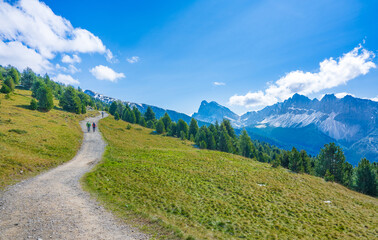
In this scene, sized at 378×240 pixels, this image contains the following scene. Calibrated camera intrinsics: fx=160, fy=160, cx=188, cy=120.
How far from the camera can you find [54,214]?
1040 cm

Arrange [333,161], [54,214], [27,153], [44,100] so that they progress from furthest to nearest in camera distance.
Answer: [44,100]
[333,161]
[27,153]
[54,214]

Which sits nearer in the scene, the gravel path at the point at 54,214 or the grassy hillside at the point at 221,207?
the gravel path at the point at 54,214

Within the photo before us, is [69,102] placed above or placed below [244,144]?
above

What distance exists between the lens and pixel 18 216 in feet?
32.2

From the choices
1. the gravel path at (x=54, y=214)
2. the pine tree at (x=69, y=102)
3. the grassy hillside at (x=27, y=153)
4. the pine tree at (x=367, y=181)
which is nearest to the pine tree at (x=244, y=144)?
the pine tree at (x=367, y=181)

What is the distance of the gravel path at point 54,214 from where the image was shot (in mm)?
8664

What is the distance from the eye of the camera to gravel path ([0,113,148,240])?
28.4 ft

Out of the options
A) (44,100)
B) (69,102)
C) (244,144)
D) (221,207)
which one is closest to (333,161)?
(244,144)

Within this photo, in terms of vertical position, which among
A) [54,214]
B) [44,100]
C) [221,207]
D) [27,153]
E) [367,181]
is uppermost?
[44,100]

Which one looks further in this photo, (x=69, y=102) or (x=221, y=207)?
(x=69, y=102)

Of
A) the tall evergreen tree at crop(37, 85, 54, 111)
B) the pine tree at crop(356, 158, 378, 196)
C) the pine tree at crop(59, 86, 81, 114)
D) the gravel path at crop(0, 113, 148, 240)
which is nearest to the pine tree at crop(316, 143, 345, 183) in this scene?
the pine tree at crop(356, 158, 378, 196)

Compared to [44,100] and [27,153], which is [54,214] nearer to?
[27,153]

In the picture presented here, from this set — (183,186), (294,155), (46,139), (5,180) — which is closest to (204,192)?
(183,186)

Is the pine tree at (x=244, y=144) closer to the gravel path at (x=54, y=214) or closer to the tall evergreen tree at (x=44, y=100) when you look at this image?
the gravel path at (x=54, y=214)
